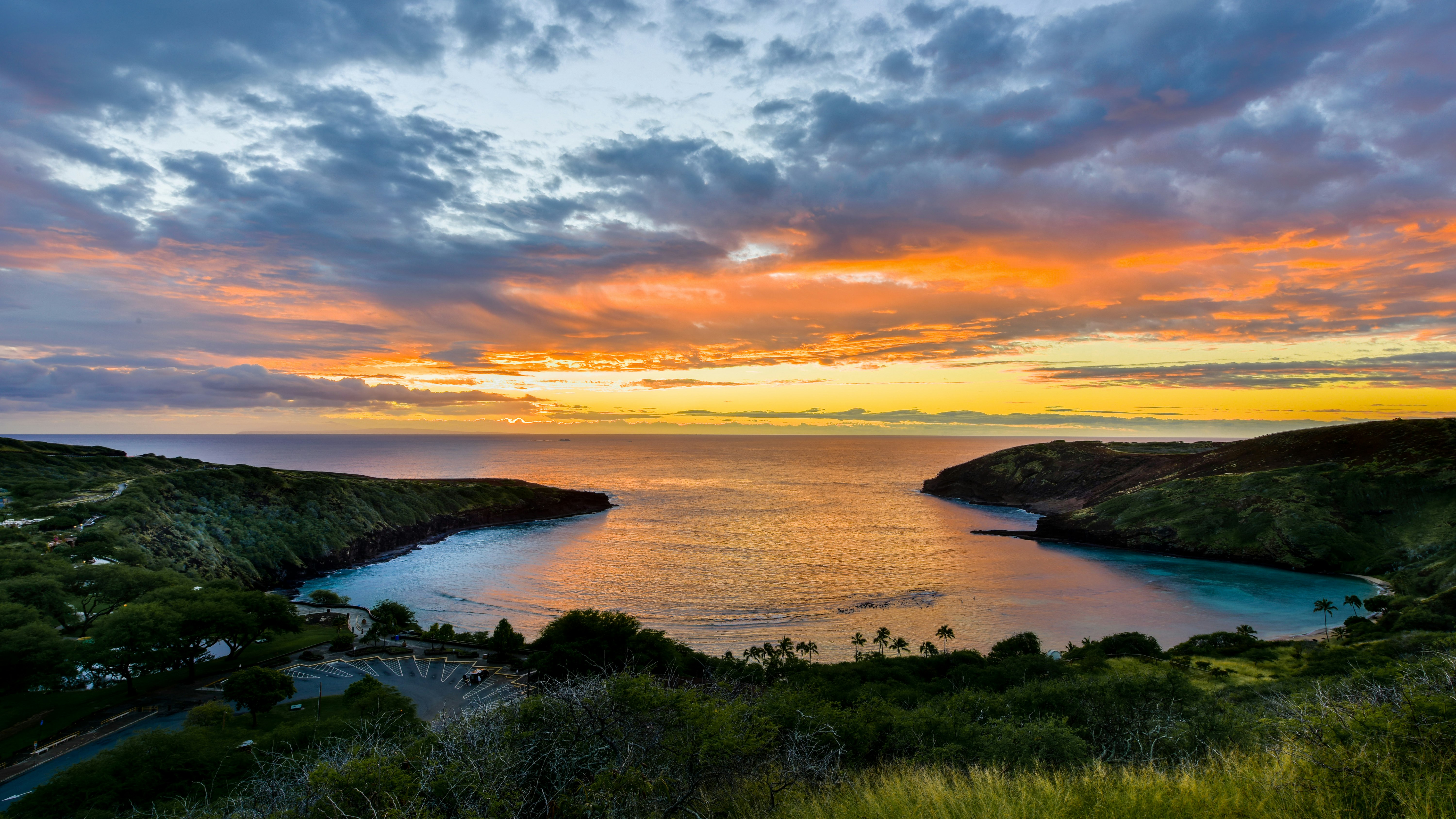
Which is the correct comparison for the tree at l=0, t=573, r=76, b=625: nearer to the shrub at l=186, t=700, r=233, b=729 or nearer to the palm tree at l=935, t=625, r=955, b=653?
the shrub at l=186, t=700, r=233, b=729

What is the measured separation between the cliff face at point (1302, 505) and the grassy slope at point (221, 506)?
394 ft

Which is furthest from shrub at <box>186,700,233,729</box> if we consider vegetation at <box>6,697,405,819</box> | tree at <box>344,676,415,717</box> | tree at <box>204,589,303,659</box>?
tree at <box>204,589,303,659</box>

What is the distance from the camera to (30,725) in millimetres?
30438

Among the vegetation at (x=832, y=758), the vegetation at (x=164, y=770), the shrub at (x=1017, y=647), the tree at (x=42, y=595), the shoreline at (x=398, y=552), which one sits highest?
the vegetation at (x=832, y=758)

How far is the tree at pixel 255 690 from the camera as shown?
29.7 meters

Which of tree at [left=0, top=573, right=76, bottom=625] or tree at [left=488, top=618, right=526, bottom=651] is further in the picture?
tree at [left=488, top=618, right=526, bottom=651]

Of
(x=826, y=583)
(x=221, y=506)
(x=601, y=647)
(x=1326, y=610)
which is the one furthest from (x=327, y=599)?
(x=1326, y=610)

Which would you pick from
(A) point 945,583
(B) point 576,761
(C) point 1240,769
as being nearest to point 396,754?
(B) point 576,761

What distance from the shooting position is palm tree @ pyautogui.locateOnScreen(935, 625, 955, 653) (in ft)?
171

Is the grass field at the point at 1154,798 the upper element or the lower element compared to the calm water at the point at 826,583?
upper

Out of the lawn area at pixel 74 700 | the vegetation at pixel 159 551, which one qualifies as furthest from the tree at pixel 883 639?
the lawn area at pixel 74 700

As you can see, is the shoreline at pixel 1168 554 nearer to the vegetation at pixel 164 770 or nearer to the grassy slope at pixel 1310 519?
the grassy slope at pixel 1310 519

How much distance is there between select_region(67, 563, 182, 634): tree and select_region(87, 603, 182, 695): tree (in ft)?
21.6

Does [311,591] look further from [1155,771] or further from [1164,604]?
[1164,604]
